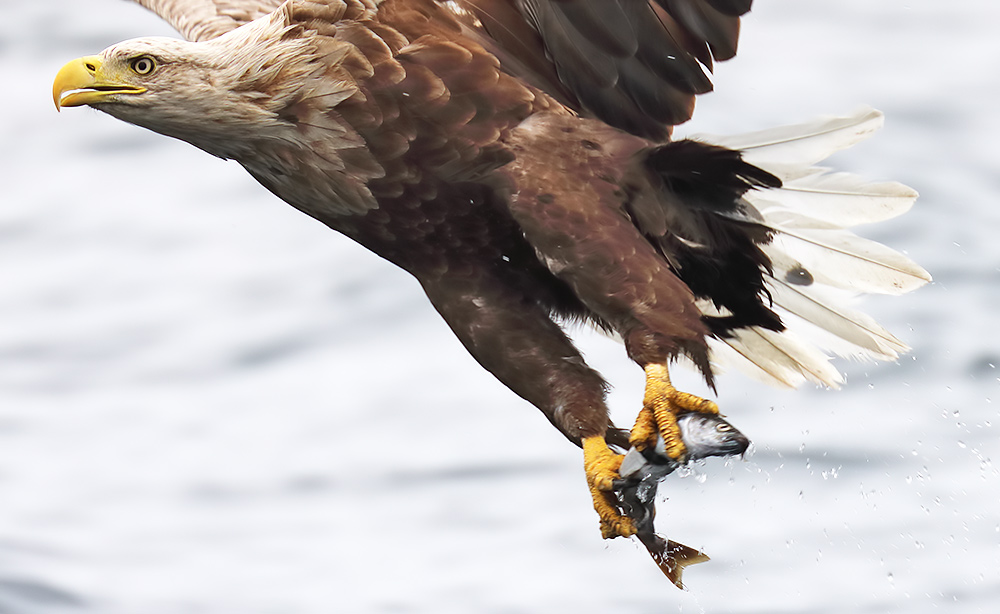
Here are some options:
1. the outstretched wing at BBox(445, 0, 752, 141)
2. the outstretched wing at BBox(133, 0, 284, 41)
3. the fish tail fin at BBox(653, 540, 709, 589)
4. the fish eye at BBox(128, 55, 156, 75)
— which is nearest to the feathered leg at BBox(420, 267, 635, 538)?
the fish tail fin at BBox(653, 540, 709, 589)

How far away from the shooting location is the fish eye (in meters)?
3.10

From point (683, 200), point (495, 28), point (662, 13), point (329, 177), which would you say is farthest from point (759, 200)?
point (329, 177)

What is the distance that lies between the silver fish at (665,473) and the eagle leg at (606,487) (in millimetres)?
19

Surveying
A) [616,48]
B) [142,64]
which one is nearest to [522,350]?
[616,48]

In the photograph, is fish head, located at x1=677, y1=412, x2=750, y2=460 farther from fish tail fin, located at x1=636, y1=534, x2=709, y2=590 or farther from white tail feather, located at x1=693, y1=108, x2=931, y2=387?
white tail feather, located at x1=693, y1=108, x2=931, y2=387

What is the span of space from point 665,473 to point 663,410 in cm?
15

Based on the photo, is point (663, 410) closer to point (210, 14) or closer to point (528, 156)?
point (528, 156)

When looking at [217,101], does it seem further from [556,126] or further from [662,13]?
[662,13]

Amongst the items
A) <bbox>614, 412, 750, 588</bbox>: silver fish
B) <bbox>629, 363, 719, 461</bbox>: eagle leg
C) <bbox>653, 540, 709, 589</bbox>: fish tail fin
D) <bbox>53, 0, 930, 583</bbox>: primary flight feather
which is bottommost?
<bbox>653, 540, 709, 589</bbox>: fish tail fin

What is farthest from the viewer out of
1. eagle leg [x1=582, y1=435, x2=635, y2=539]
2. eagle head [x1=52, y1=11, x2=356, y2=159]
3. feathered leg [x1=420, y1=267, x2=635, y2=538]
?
feathered leg [x1=420, y1=267, x2=635, y2=538]

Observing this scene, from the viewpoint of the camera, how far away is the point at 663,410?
9.94 ft

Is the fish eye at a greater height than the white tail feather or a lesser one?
greater

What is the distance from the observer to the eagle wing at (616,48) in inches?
125

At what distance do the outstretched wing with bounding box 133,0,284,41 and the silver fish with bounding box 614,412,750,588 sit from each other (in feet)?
5.47
